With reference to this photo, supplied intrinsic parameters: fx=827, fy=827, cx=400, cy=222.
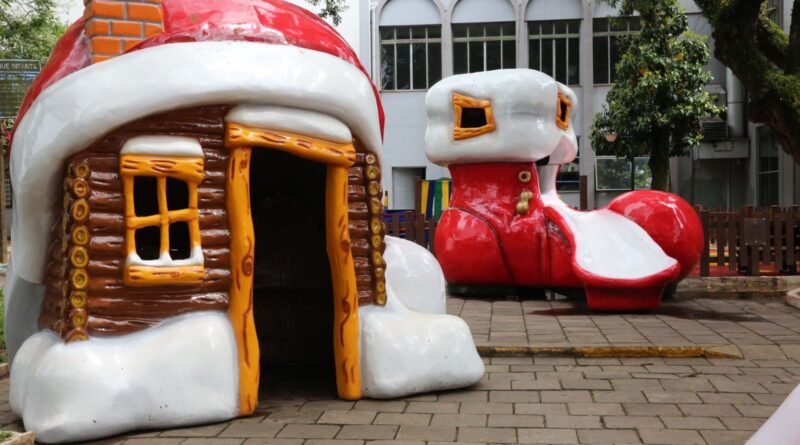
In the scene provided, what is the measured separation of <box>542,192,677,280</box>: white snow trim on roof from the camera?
29.2ft

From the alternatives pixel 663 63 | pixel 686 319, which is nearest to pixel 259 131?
pixel 686 319

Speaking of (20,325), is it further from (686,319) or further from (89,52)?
(686,319)

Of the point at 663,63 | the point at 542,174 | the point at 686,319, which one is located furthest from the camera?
the point at 663,63

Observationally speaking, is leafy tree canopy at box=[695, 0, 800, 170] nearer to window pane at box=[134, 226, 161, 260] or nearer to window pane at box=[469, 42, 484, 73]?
window pane at box=[134, 226, 161, 260]

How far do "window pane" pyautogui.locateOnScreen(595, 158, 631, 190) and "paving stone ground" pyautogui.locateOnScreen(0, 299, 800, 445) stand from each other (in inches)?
668

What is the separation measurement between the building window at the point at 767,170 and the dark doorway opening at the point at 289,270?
1824cm

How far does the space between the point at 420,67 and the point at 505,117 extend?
15.3 meters

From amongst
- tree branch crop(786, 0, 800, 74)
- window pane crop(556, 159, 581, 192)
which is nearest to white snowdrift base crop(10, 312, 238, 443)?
tree branch crop(786, 0, 800, 74)

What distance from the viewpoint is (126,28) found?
4.54 metres

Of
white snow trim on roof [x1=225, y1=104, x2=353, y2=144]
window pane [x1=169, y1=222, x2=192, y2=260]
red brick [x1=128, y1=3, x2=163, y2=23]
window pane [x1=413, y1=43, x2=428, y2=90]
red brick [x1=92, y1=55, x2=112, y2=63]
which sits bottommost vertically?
window pane [x1=169, y1=222, x2=192, y2=260]

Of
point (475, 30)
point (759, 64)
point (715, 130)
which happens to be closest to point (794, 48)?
point (759, 64)

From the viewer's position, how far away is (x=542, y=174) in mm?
10758

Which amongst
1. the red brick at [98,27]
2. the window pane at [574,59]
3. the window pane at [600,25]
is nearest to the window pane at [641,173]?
the window pane at [574,59]

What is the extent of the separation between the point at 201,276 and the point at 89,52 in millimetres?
1379
